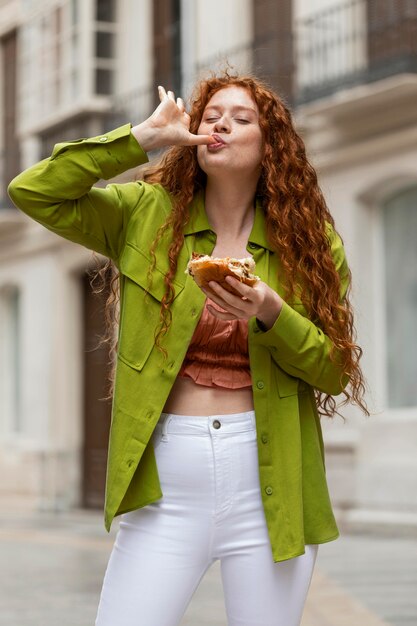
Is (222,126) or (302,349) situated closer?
(302,349)

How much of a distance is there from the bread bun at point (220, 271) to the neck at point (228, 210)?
1.21 feet

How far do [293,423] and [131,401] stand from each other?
1.21 ft

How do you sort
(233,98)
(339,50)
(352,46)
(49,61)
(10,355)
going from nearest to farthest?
1. (233,98)
2. (352,46)
3. (339,50)
4. (49,61)
5. (10,355)

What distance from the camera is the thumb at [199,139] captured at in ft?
10.2

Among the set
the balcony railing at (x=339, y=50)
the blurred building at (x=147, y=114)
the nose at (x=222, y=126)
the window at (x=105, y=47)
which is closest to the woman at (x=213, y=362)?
the nose at (x=222, y=126)

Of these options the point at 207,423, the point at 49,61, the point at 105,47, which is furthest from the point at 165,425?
the point at 49,61

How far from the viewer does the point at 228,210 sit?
10.6 feet

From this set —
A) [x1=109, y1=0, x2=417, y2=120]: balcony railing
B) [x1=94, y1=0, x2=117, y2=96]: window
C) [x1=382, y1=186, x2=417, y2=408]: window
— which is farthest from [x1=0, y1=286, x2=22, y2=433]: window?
[x1=382, y1=186, x2=417, y2=408]: window

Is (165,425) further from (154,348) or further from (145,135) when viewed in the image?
(145,135)

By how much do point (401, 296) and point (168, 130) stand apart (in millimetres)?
10187

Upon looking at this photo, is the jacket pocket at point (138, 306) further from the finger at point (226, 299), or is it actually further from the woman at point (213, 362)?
the finger at point (226, 299)

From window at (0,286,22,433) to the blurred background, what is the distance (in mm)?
22

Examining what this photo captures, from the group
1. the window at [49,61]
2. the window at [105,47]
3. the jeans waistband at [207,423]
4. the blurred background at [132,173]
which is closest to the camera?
the jeans waistband at [207,423]

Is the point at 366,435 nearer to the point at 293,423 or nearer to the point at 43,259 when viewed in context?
the point at 43,259
